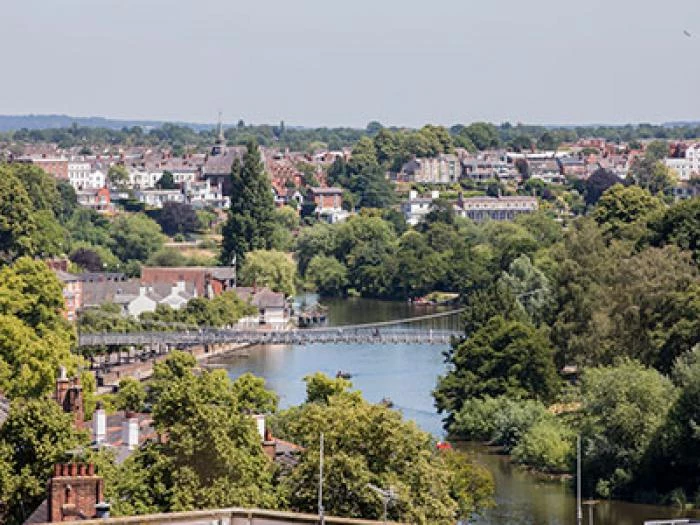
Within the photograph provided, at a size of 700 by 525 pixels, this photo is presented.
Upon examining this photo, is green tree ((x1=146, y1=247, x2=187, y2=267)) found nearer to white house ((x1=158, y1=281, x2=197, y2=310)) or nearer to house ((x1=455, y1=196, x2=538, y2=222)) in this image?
white house ((x1=158, y1=281, x2=197, y2=310))

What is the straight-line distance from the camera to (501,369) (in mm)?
51375

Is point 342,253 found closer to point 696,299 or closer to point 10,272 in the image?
point 10,272

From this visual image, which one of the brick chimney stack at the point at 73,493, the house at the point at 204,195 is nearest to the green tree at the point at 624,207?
the brick chimney stack at the point at 73,493

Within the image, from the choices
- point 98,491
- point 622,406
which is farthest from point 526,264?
point 98,491

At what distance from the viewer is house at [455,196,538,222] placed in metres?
138

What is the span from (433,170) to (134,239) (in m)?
55.2

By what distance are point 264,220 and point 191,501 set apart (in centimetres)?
7549

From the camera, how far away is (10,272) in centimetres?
5988

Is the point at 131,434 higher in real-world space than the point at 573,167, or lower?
higher

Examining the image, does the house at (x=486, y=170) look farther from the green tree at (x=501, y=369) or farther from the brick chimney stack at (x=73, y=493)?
the brick chimney stack at (x=73, y=493)

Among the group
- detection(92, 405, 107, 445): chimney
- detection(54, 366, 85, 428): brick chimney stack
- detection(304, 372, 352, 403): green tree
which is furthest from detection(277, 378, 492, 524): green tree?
detection(304, 372, 352, 403): green tree

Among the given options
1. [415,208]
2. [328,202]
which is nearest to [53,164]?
[328,202]

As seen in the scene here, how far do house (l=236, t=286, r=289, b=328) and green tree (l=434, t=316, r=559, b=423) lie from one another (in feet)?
Answer: 105

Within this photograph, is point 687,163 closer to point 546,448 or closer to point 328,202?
point 328,202
